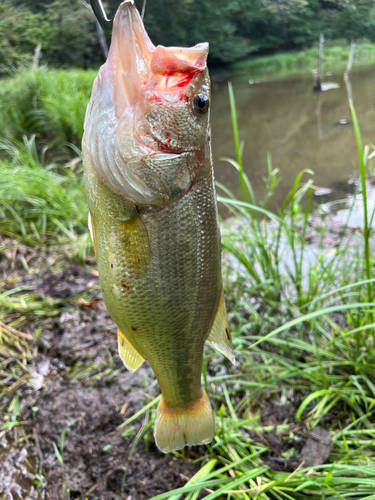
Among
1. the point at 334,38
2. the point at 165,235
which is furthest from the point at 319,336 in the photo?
the point at 334,38

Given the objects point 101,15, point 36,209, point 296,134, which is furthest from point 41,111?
point 296,134

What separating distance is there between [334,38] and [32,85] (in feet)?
113

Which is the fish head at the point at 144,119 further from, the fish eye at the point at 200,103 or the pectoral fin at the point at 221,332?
the pectoral fin at the point at 221,332

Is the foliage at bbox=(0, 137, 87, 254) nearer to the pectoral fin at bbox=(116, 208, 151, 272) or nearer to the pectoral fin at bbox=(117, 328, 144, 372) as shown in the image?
the pectoral fin at bbox=(117, 328, 144, 372)

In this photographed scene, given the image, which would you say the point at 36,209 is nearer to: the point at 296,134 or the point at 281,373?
the point at 281,373

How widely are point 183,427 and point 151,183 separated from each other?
0.89 metres

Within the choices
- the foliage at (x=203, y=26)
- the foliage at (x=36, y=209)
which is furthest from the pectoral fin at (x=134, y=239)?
the foliage at (x=203, y=26)

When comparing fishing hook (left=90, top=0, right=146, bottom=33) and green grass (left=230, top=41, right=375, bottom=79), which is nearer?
fishing hook (left=90, top=0, right=146, bottom=33)

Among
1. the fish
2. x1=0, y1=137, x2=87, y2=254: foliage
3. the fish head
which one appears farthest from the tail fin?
x1=0, y1=137, x2=87, y2=254: foliage

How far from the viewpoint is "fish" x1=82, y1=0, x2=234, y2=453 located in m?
0.91

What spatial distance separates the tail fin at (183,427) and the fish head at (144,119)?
787 mm

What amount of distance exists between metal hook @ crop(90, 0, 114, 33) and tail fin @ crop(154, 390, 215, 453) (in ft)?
4.06

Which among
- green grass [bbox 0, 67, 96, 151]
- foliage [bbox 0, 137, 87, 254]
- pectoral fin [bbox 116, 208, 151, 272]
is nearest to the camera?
pectoral fin [bbox 116, 208, 151, 272]

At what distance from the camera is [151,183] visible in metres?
0.92
